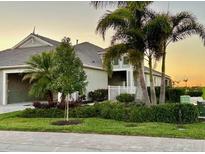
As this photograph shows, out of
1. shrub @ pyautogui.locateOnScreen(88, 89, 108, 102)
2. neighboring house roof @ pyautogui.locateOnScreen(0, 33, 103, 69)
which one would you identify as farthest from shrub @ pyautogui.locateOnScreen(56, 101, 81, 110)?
shrub @ pyautogui.locateOnScreen(88, 89, 108, 102)

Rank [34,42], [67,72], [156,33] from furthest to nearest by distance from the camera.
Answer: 1. [34,42]
2. [156,33]
3. [67,72]

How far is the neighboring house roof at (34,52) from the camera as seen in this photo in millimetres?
26480

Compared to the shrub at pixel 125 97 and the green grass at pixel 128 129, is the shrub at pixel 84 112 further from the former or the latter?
the shrub at pixel 125 97

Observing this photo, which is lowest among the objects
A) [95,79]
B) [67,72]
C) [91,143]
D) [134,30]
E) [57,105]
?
[91,143]

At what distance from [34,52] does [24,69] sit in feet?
12.9

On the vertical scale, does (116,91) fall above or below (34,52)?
below

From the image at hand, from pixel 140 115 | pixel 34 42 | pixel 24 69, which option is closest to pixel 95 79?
pixel 24 69

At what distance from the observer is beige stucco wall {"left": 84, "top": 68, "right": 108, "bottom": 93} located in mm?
27109

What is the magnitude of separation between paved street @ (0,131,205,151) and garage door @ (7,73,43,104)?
17335 mm

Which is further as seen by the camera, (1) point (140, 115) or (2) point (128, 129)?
(1) point (140, 115)

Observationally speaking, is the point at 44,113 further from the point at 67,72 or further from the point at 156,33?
the point at 156,33

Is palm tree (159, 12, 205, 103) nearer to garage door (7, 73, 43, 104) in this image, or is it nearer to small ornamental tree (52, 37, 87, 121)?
small ornamental tree (52, 37, 87, 121)

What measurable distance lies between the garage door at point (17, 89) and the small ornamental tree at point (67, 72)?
13956 millimetres

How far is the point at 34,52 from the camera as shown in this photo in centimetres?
2845
